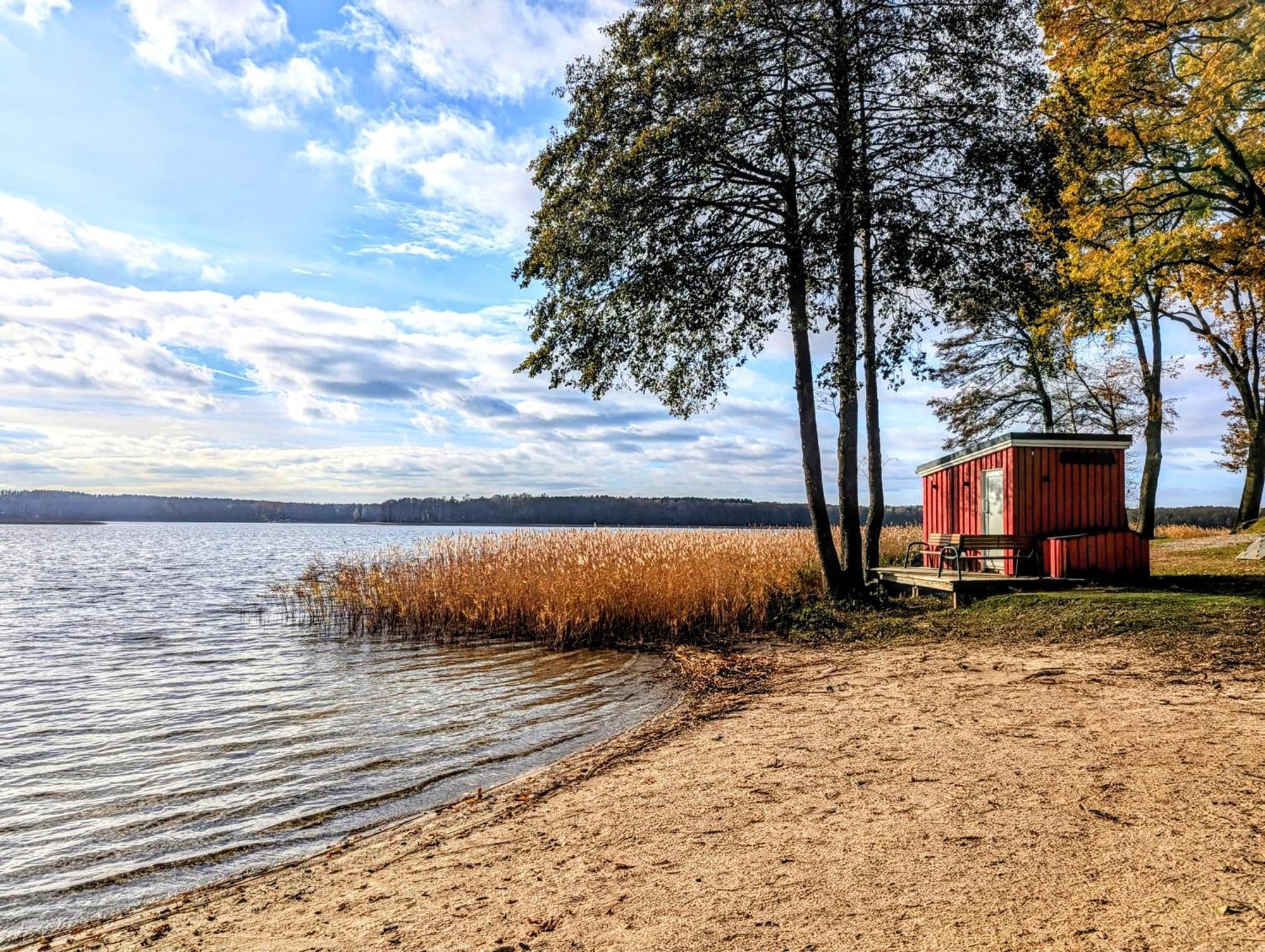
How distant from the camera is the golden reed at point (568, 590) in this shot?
1484cm

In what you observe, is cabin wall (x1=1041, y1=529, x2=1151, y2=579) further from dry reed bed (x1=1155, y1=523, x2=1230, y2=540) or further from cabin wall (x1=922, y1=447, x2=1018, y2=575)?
dry reed bed (x1=1155, y1=523, x2=1230, y2=540)

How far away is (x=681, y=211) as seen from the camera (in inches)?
590

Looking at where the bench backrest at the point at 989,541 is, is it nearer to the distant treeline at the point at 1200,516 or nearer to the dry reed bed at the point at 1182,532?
the dry reed bed at the point at 1182,532

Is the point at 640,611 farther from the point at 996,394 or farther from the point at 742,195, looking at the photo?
the point at 996,394

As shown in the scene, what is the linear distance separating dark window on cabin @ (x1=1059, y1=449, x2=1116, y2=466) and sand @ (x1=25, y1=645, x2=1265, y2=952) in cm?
1009

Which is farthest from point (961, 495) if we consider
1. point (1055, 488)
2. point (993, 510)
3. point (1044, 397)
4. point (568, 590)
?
point (1044, 397)

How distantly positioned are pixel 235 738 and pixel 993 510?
15.4m

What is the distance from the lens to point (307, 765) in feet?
24.9

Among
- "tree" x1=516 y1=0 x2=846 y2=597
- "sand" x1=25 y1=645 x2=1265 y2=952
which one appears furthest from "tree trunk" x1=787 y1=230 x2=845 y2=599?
"sand" x1=25 y1=645 x2=1265 y2=952

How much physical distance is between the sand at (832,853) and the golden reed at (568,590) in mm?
7360

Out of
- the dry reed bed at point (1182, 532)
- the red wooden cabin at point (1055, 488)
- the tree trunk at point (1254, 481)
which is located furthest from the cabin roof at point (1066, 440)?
the dry reed bed at point (1182, 532)

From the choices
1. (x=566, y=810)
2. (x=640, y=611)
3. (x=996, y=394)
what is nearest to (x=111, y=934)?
(x=566, y=810)

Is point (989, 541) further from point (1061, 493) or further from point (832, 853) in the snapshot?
point (832, 853)

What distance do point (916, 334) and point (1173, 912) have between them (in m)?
13.3
